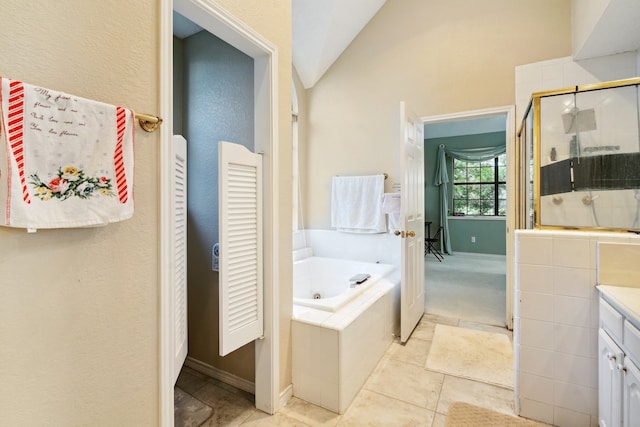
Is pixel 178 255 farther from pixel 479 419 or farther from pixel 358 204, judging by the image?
pixel 358 204

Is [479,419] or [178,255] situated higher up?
[178,255]

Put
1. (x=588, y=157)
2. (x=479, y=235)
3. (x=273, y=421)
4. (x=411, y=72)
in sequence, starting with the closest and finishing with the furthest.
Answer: (x=273, y=421) → (x=588, y=157) → (x=411, y=72) → (x=479, y=235)

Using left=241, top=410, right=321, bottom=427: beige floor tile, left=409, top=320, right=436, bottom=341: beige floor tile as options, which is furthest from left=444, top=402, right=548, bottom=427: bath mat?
left=409, top=320, right=436, bottom=341: beige floor tile

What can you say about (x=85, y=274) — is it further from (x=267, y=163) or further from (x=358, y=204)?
(x=358, y=204)

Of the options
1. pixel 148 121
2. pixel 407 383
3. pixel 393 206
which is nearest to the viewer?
pixel 148 121

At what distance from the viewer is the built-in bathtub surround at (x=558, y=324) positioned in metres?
1.47

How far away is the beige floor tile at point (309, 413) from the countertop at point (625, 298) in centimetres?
142

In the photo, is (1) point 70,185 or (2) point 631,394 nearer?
(1) point 70,185

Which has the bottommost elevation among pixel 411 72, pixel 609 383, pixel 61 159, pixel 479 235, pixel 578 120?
pixel 609 383

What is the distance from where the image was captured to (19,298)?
821mm

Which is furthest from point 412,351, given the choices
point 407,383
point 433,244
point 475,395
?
point 433,244

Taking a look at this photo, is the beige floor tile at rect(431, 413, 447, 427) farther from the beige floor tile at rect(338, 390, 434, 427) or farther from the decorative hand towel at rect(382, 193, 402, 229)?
the decorative hand towel at rect(382, 193, 402, 229)

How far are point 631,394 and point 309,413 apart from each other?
144 centimetres

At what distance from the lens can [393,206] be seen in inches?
119
